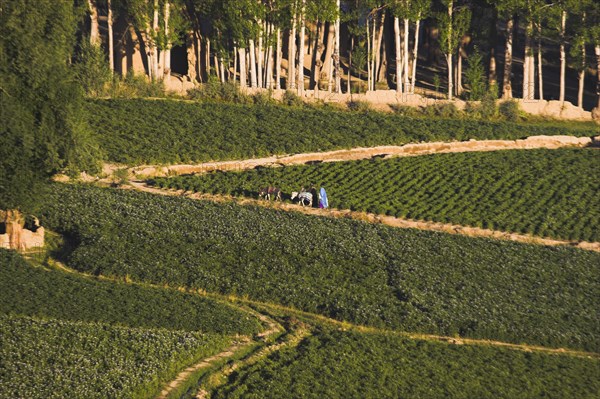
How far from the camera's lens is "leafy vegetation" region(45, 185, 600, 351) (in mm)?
47344

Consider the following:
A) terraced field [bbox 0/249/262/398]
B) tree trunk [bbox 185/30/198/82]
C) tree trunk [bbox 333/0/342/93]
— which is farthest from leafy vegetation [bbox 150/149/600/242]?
tree trunk [bbox 185/30/198/82]

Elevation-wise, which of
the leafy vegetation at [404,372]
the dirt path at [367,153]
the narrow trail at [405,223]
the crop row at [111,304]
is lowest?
the leafy vegetation at [404,372]

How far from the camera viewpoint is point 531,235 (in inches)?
2261

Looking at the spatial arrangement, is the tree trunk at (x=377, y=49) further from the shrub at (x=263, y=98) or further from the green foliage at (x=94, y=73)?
the green foliage at (x=94, y=73)

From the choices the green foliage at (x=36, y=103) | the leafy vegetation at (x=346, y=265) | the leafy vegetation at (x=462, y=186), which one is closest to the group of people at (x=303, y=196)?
the leafy vegetation at (x=462, y=186)

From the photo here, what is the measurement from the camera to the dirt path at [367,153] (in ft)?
208

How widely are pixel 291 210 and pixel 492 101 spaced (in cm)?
2459

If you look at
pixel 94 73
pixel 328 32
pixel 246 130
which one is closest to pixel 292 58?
pixel 328 32

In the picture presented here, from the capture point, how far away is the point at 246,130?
69.7 metres

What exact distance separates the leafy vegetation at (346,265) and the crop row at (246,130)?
27.9ft

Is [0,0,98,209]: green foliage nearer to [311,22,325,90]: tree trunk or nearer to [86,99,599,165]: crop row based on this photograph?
[86,99,599,165]: crop row

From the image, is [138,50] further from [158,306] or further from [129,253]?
[158,306]

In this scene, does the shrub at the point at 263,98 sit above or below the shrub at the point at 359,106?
above

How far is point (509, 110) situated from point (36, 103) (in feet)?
119
